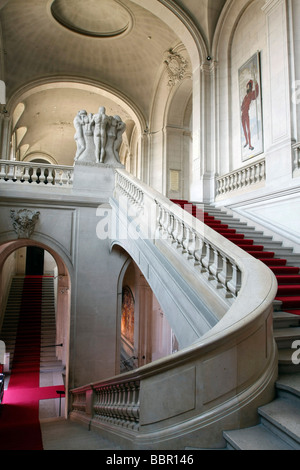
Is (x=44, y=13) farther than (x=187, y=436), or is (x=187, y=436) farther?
(x=44, y=13)

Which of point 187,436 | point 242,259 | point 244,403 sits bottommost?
point 187,436

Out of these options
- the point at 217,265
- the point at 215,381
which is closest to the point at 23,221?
the point at 217,265

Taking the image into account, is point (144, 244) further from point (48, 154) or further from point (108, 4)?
point (48, 154)

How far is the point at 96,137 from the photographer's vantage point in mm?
8188

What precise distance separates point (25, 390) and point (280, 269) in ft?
29.3

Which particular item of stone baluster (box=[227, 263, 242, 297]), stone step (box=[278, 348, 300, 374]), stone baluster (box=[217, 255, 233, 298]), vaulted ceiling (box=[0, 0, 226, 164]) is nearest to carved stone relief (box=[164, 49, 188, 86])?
vaulted ceiling (box=[0, 0, 226, 164])

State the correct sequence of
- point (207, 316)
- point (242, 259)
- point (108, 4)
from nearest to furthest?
point (242, 259)
point (207, 316)
point (108, 4)

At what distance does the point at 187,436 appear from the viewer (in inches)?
81.2

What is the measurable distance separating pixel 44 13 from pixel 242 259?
13.2m

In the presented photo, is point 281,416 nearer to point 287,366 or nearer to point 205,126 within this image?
point 287,366

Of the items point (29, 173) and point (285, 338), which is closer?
point (285, 338)

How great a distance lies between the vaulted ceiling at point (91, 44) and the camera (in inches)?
439

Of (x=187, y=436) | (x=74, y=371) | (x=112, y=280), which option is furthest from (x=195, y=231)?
(x=74, y=371)
